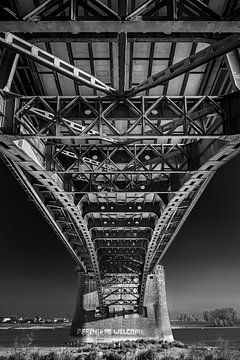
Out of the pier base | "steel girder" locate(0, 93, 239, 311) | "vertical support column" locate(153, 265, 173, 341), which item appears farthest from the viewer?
the pier base

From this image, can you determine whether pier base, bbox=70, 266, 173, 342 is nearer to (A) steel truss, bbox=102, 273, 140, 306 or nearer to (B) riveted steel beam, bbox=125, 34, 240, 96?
(A) steel truss, bbox=102, 273, 140, 306

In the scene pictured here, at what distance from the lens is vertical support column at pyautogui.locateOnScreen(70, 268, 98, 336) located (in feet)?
232

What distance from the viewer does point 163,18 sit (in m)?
8.17

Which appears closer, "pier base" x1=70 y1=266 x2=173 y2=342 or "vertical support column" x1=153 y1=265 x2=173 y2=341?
"vertical support column" x1=153 y1=265 x2=173 y2=341

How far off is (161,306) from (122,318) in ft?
24.5

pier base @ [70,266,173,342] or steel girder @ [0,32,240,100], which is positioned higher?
pier base @ [70,266,173,342]

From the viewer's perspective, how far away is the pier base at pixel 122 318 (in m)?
69.6

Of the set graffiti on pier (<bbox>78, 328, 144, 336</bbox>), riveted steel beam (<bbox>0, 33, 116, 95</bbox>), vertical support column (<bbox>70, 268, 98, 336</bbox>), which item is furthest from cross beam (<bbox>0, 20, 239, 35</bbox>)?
graffiti on pier (<bbox>78, 328, 144, 336</bbox>)

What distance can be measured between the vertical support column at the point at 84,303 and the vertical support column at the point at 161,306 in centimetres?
1097

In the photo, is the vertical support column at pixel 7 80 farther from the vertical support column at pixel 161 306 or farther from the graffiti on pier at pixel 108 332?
Result: the graffiti on pier at pixel 108 332

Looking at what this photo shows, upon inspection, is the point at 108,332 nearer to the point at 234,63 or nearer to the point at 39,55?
the point at 234,63

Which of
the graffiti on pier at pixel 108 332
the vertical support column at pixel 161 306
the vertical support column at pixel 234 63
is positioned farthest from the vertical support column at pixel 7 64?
the graffiti on pier at pixel 108 332

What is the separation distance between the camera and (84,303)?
73000 mm

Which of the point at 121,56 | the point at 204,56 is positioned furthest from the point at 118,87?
the point at 121,56
